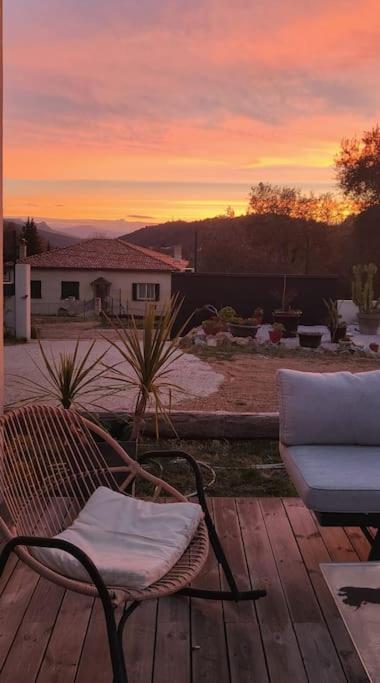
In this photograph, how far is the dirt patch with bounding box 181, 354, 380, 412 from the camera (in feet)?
21.1

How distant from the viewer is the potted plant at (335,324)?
12.0 metres

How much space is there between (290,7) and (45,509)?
13.4ft

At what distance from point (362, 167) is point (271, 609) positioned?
1518cm

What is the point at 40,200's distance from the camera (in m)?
12.3

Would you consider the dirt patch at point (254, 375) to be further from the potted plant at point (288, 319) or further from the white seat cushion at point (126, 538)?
the white seat cushion at point (126, 538)

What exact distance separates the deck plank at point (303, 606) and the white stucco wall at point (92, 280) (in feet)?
76.8

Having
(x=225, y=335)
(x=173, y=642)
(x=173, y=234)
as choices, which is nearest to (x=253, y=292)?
(x=225, y=335)

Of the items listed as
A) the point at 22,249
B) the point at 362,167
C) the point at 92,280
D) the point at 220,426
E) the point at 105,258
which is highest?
the point at 362,167

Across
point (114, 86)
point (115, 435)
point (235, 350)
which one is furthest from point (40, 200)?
point (115, 435)

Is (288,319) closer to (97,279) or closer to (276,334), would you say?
(276,334)

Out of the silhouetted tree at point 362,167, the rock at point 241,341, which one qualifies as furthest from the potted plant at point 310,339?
the silhouetted tree at point 362,167

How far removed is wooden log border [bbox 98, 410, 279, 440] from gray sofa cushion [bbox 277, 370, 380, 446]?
1216 mm

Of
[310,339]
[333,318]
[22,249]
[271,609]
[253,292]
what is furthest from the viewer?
[22,249]

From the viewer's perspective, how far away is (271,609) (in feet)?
6.64
